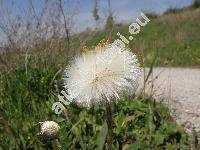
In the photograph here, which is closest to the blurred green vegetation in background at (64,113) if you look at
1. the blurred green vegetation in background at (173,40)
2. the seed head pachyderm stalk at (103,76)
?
the seed head pachyderm stalk at (103,76)

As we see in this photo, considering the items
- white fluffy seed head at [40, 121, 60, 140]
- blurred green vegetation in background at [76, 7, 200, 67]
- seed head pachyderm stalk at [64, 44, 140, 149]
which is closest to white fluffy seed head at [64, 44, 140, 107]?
seed head pachyderm stalk at [64, 44, 140, 149]

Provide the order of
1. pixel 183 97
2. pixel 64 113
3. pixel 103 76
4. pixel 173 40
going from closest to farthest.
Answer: pixel 103 76, pixel 64 113, pixel 183 97, pixel 173 40

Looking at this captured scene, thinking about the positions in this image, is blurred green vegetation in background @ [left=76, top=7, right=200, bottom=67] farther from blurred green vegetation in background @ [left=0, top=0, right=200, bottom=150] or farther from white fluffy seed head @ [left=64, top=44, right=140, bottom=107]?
white fluffy seed head @ [left=64, top=44, right=140, bottom=107]

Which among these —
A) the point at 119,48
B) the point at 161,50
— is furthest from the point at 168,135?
the point at 161,50

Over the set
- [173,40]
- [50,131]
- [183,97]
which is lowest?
[50,131]

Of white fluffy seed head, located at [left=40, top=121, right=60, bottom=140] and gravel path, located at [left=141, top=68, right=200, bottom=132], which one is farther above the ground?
gravel path, located at [left=141, top=68, right=200, bottom=132]

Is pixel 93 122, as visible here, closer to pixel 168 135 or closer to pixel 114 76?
pixel 168 135

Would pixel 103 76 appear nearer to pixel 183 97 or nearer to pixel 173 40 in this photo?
pixel 183 97

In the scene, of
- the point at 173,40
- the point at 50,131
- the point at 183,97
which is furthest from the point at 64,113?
the point at 173,40

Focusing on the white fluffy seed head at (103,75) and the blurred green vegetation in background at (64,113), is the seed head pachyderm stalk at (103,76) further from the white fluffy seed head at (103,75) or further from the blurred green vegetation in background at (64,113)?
the blurred green vegetation in background at (64,113)
